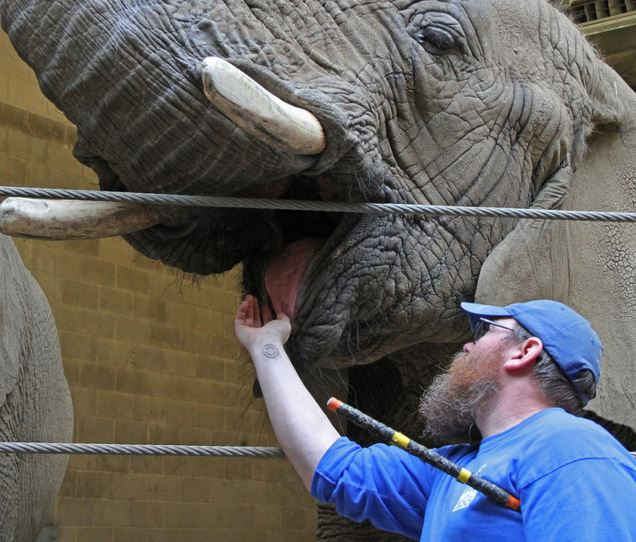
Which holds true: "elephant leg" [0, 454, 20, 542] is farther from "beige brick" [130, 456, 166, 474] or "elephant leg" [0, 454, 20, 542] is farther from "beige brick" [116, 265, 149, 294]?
"beige brick" [116, 265, 149, 294]

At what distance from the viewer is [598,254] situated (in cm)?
284

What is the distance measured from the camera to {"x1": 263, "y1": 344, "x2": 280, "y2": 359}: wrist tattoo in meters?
2.03

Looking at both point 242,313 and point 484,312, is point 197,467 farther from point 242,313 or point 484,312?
point 484,312

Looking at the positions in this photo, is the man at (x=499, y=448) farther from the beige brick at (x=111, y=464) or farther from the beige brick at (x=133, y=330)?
the beige brick at (x=133, y=330)

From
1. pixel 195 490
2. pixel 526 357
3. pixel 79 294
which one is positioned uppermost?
pixel 526 357

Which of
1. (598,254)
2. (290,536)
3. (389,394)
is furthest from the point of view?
(290,536)

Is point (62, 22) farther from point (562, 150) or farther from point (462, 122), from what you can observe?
point (562, 150)

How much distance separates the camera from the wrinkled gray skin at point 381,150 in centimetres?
200

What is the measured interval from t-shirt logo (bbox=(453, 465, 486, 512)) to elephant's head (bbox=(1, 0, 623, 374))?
0.65 metres

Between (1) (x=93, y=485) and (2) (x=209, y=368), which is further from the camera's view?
(2) (x=209, y=368)

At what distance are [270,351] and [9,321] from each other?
152 cm

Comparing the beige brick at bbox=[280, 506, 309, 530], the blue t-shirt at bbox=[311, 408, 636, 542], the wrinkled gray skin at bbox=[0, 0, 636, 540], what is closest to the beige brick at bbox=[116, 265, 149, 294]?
the beige brick at bbox=[280, 506, 309, 530]

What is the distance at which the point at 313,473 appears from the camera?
184 centimetres

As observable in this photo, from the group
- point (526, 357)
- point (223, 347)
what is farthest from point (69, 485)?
point (526, 357)
